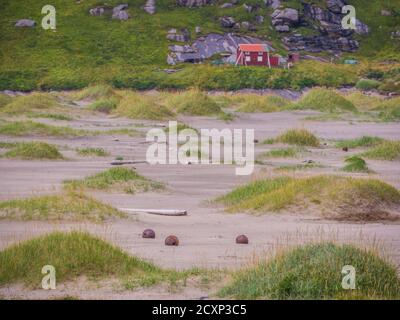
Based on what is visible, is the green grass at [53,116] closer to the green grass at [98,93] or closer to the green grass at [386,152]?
the green grass at [98,93]

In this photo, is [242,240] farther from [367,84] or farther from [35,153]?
[367,84]

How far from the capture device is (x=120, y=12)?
10038 cm

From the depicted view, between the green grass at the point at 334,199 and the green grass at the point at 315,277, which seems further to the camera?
the green grass at the point at 334,199

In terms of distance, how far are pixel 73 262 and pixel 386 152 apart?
56.4 ft

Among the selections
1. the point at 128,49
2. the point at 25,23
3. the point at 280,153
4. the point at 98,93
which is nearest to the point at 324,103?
the point at 98,93

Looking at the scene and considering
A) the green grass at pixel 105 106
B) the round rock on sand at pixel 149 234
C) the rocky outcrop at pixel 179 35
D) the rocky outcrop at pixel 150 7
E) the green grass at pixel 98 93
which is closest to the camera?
the round rock on sand at pixel 149 234

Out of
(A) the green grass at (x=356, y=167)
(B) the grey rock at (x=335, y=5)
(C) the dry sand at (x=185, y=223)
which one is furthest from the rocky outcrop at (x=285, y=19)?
(A) the green grass at (x=356, y=167)

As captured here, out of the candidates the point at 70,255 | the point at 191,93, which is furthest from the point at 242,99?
the point at 70,255

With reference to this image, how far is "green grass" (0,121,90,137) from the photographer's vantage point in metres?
31.9

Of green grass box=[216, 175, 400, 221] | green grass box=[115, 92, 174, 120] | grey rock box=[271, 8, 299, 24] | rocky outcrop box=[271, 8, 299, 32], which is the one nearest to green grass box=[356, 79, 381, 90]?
rocky outcrop box=[271, 8, 299, 32]

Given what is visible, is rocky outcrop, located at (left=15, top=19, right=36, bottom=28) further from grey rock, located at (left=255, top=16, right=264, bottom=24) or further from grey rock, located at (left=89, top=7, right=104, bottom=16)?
grey rock, located at (left=255, top=16, right=264, bottom=24)

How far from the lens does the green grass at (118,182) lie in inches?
744

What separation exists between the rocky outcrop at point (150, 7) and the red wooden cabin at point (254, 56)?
19645 mm
